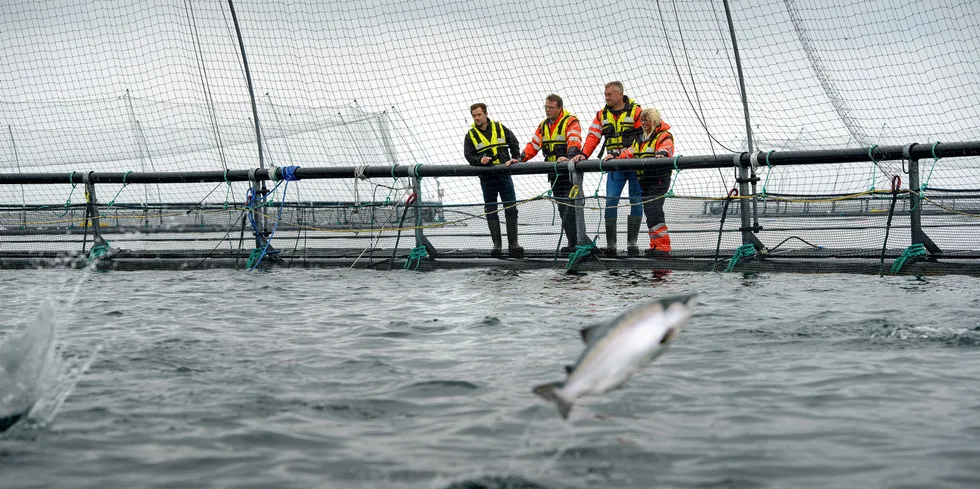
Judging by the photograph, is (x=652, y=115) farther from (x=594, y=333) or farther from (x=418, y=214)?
(x=594, y=333)

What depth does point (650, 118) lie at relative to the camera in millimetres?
10148

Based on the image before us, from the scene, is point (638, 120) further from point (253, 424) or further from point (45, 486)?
point (45, 486)

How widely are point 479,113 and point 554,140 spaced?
94cm

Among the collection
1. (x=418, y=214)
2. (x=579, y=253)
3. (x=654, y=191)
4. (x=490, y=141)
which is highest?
(x=490, y=141)

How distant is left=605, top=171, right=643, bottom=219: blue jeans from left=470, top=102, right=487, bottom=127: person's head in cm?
169

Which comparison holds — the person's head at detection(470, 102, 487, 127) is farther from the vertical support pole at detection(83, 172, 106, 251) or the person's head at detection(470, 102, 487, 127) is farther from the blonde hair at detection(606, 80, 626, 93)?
the vertical support pole at detection(83, 172, 106, 251)

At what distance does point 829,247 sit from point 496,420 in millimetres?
7165

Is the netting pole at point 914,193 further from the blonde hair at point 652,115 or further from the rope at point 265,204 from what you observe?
the rope at point 265,204

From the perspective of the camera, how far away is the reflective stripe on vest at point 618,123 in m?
10.5

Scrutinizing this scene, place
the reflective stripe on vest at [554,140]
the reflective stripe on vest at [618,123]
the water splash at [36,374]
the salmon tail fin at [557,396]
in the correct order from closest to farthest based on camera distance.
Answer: the salmon tail fin at [557,396] → the water splash at [36,374] → the reflective stripe on vest at [618,123] → the reflective stripe on vest at [554,140]

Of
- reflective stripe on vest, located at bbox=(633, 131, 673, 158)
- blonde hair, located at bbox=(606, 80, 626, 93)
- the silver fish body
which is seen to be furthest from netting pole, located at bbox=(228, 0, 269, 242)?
the silver fish body

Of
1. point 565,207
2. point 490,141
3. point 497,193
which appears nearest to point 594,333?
point 565,207

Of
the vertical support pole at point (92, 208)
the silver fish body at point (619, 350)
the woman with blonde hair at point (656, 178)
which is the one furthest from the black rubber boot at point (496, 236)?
the silver fish body at point (619, 350)

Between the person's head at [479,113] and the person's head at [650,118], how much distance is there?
191 cm
